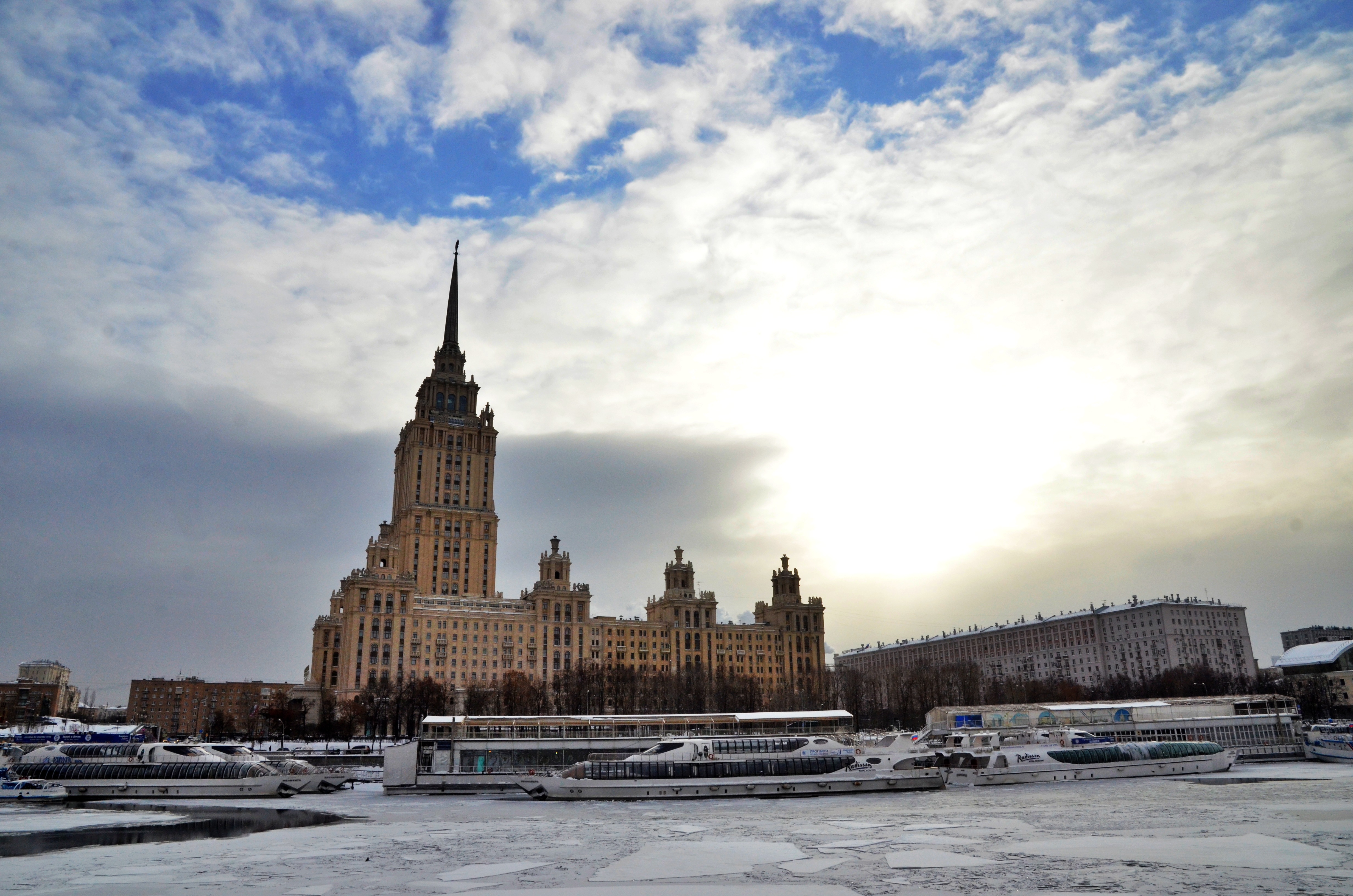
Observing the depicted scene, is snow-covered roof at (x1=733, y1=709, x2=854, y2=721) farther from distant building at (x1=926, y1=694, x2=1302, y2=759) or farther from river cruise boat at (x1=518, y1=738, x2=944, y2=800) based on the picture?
river cruise boat at (x1=518, y1=738, x2=944, y2=800)

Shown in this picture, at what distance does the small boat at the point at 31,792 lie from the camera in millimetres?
70375

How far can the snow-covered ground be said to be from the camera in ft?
96.5

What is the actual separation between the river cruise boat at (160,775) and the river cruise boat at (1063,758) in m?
53.5

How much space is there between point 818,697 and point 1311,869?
158931 mm

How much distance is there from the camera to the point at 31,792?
233ft

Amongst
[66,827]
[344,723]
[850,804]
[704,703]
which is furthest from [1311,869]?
[344,723]

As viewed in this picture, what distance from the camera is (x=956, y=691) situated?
585 feet

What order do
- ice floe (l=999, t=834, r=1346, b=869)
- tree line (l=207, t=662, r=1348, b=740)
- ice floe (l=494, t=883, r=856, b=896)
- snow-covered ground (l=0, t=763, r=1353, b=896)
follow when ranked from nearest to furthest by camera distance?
ice floe (l=494, t=883, r=856, b=896), snow-covered ground (l=0, t=763, r=1353, b=896), ice floe (l=999, t=834, r=1346, b=869), tree line (l=207, t=662, r=1348, b=740)

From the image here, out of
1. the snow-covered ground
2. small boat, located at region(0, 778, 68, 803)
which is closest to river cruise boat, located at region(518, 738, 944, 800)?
the snow-covered ground

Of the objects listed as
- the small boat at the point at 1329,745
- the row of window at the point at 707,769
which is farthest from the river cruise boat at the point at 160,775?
the small boat at the point at 1329,745

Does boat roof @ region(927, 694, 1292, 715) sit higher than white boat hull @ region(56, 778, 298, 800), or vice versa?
boat roof @ region(927, 694, 1292, 715)

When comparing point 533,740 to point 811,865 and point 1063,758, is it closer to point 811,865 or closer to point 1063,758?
point 1063,758

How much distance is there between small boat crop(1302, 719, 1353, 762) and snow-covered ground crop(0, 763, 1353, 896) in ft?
114

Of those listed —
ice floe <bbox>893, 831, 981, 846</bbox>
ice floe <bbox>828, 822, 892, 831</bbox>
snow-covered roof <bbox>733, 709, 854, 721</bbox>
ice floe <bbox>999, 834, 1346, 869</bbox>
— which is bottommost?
ice floe <bbox>828, 822, 892, 831</bbox>
